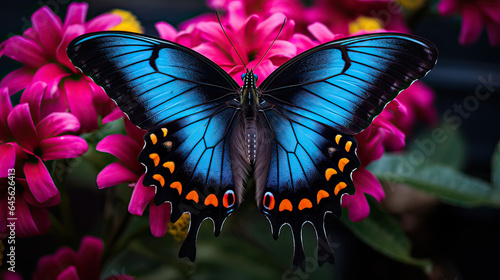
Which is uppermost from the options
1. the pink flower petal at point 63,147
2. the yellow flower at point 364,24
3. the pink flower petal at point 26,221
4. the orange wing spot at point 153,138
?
the yellow flower at point 364,24

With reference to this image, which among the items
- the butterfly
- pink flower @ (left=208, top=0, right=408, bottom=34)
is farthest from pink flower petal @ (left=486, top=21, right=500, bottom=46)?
the butterfly

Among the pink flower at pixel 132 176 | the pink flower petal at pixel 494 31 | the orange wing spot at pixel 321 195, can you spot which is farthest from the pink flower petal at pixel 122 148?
the pink flower petal at pixel 494 31

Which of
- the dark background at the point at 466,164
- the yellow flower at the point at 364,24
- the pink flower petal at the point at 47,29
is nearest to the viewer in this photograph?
the pink flower petal at the point at 47,29

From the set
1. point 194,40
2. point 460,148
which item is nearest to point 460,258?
point 460,148

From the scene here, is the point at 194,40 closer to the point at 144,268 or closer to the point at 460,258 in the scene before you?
the point at 144,268

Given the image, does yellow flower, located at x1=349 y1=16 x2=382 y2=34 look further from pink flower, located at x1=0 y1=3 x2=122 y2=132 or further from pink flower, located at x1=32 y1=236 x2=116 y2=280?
pink flower, located at x1=32 y1=236 x2=116 y2=280

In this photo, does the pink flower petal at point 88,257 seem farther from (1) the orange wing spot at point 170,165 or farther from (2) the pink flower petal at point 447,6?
(2) the pink flower petal at point 447,6
